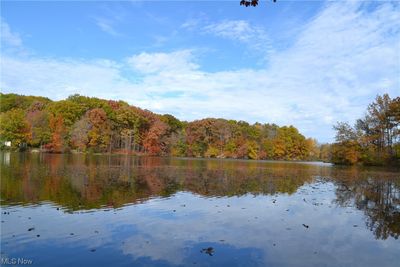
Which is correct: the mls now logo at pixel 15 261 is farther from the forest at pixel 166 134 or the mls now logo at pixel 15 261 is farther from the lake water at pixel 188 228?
the forest at pixel 166 134

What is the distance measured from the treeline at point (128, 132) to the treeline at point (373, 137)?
34383 mm

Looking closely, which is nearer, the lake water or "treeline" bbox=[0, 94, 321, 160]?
the lake water

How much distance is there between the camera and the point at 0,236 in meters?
8.55

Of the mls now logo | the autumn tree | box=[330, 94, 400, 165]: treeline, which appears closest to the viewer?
the mls now logo

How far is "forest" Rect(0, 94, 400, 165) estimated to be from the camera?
5775 centimetres

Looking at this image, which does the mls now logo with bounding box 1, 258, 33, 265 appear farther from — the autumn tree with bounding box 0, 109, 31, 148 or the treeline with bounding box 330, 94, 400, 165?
the autumn tree with bounding box 0, 109, 31, 148

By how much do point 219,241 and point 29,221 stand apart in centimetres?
586

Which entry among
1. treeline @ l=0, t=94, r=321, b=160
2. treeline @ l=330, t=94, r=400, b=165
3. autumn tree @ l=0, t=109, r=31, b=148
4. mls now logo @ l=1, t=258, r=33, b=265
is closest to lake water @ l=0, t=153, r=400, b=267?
mls now logo @ l=1, t=258, r=33, b=265

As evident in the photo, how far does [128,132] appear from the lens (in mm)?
80625

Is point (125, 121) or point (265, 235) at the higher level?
point (125, 121)

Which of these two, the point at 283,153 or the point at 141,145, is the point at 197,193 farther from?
the point at 283,153

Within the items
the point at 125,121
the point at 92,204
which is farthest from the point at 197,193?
the point at 125,121

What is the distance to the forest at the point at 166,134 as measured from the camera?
189 ft

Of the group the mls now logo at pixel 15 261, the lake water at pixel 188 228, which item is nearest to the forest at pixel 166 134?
the lake water at pixel 188 228
